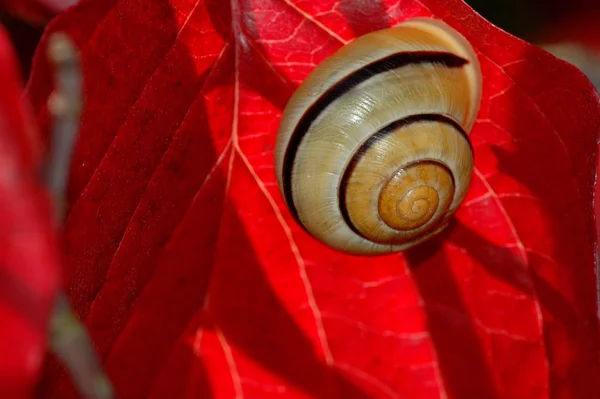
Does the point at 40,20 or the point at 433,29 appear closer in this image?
the point at 433,29

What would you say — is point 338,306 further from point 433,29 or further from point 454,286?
point 433,29

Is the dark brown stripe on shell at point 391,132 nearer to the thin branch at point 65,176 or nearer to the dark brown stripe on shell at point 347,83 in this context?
the dark brown stripe on shell at point 347,83

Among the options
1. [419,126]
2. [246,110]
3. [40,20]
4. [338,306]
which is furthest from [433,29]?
[40,20]

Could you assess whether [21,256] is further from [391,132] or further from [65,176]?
[391,132]

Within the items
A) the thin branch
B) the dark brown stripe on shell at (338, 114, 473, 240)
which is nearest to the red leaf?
the dark brown stripe on shell at (338, 114, 473, 240)

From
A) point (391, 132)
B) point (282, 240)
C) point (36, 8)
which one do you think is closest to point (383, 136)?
point (391, 132)

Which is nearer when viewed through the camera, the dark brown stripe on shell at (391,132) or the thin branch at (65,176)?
the thin branch at (65,176)

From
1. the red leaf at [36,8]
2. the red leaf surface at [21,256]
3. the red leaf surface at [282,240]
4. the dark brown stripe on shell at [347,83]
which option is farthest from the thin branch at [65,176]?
the red leaf at [36,8]
